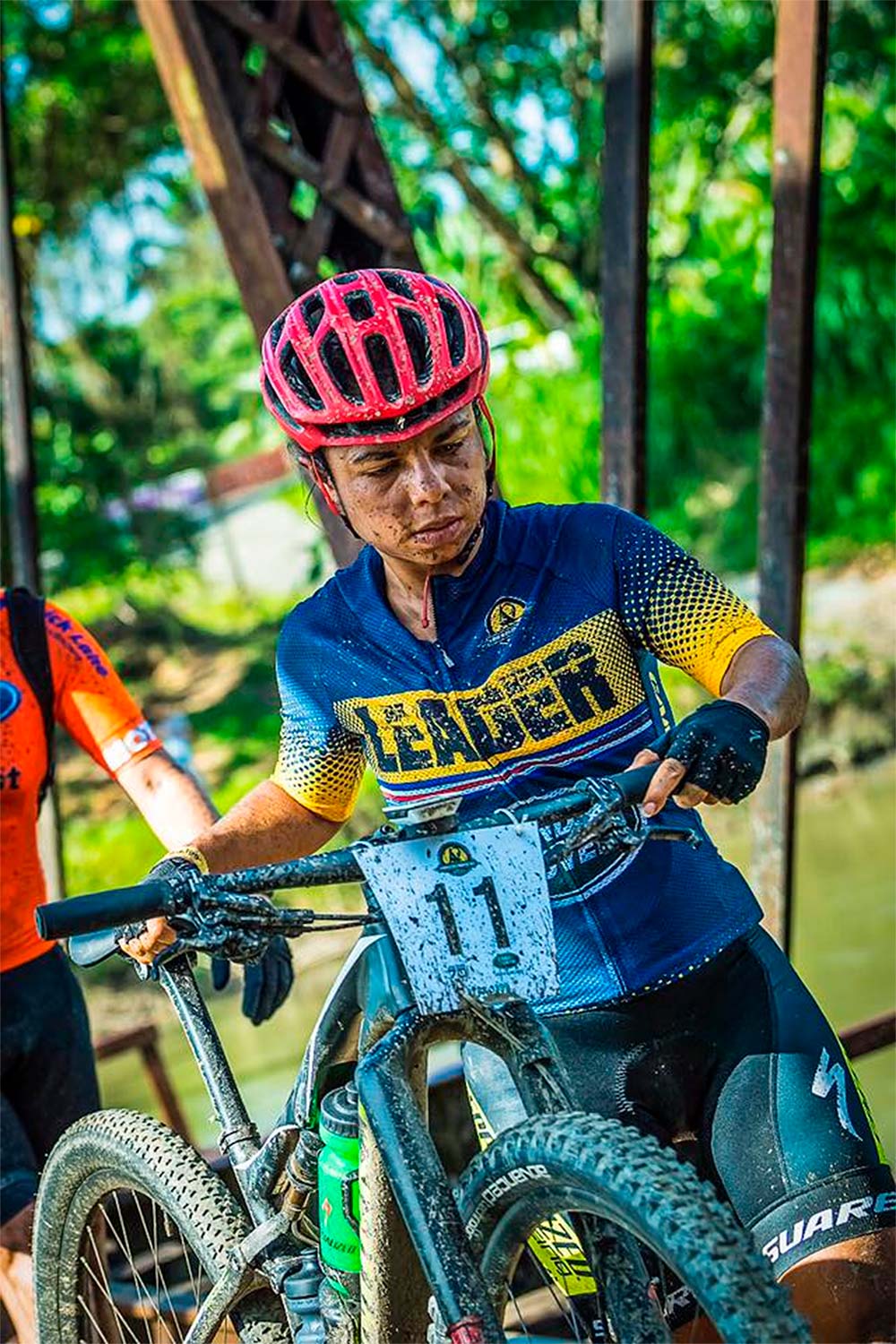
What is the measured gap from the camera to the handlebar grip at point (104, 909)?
1.87m

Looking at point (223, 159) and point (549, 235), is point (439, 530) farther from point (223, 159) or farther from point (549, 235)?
point (549, 235)

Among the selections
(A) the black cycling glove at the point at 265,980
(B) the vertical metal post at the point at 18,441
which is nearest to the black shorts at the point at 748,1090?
(A) the black cycling glove at the point at 265,980

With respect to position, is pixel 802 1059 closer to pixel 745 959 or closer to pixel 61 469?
pixel 745 959

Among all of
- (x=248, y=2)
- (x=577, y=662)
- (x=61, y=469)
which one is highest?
(x=61, y=469)

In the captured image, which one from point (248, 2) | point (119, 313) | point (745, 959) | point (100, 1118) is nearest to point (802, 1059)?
point (745, 959)

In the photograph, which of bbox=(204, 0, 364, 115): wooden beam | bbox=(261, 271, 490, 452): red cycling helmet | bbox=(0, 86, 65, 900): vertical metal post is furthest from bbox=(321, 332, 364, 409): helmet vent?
bbox=(0, 86, 65, 900): vertical metal post

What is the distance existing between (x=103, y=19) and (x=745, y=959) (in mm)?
11366

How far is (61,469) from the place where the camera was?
14195mm

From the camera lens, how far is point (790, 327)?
3854 millimetres

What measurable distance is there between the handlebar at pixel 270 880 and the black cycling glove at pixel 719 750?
0.04 m

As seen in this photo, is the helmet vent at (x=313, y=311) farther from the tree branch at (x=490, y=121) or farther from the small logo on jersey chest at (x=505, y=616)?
the tree branch at (x=490, y=121)

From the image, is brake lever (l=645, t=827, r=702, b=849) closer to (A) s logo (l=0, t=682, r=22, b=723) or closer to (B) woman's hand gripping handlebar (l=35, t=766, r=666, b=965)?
(B) woman's hand gripping handlebar (l=35, t=766, r=666, b=965)

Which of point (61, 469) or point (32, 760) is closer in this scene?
point (32, 760)

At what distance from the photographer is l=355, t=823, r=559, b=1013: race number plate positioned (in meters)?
1.92
